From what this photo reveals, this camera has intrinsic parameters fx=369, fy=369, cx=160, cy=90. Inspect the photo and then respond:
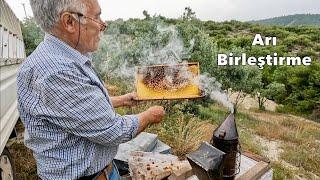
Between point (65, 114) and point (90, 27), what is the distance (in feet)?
1.57

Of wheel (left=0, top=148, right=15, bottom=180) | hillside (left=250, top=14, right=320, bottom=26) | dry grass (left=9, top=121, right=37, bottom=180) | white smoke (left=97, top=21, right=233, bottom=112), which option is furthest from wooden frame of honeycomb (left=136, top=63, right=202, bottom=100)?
hillside (left=250, top=14, right=320, bottom=26)

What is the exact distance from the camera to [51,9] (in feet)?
5.82

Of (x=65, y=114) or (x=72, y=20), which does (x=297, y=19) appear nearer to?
(x=72, y=20)

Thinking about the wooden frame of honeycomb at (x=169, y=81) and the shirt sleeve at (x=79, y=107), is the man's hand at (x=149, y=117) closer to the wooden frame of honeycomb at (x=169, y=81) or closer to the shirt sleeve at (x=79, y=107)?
the shirt sleeve at (x=79, y=107)

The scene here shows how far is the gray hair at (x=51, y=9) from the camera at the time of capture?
69.7 inches

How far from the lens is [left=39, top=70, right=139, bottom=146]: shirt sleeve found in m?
1.72

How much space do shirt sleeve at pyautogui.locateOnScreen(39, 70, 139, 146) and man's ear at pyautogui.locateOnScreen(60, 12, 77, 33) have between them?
24cm

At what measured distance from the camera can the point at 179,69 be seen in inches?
146

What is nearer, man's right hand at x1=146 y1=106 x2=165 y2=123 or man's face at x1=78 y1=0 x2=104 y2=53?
man's face at x1=78 y1=0 x2=104 y2=53

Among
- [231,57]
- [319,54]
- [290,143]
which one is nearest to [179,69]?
[290,143]

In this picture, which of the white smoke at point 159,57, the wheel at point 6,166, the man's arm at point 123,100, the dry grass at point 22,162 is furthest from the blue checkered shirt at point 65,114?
the white smoke at point 159,57

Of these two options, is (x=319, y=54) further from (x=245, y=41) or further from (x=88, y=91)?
(x=88, y=91)

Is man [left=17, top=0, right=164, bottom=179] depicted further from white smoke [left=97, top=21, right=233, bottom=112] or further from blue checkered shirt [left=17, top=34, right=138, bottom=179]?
white smoke [left=97, top=21, right=233, bottom=112]

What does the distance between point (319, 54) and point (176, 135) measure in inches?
1098
